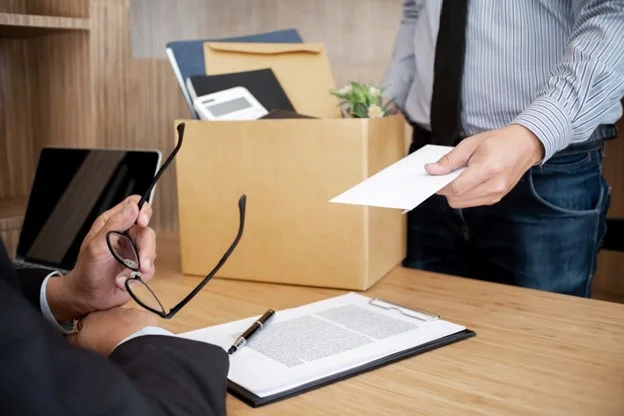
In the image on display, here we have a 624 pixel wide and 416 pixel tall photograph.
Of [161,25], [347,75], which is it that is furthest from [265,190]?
[347,75]

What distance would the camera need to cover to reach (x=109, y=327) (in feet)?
2.45

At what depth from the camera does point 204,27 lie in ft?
5.87

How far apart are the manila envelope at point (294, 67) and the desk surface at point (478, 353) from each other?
1.17 ft

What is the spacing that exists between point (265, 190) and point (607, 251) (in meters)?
2.12

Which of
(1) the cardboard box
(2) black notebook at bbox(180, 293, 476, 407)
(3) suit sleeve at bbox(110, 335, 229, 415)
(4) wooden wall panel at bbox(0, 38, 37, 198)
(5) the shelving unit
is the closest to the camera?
(3) suit sleeve at bbox(110, 335, 229, 415)

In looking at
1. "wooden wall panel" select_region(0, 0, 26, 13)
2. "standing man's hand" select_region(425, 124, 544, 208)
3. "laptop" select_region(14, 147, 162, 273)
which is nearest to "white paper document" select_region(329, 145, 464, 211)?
"standing man's hand" select_region(425, 124, 544, 208)

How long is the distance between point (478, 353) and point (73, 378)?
18.9 inches

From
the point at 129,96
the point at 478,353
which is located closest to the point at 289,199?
the point at 478,353

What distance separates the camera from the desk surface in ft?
2.16

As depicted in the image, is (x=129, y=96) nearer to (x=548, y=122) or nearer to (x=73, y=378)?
(x=548, y=122)

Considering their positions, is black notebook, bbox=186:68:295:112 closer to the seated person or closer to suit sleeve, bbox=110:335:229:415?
the seated person

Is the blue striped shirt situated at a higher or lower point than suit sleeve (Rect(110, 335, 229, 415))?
higher

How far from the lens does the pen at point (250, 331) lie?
78 centimetres

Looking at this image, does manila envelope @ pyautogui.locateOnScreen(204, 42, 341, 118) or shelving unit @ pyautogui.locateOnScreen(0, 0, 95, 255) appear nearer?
manila envelope @ pyautogui.locateOnScreen(204, 42, 341, 118)
